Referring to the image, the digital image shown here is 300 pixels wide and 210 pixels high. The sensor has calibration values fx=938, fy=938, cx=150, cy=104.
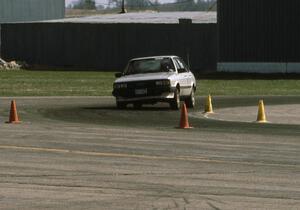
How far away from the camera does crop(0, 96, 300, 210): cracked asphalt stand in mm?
10242

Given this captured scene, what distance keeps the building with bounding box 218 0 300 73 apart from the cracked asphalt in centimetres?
3050

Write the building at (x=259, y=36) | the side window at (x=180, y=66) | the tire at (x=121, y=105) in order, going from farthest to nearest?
the building at (x=259, y=36) < the side window at (x=180, y=66) < the tire at (x=121, y=105)

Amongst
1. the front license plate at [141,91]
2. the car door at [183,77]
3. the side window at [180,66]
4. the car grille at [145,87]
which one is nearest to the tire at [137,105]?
the car grille at [145,87]

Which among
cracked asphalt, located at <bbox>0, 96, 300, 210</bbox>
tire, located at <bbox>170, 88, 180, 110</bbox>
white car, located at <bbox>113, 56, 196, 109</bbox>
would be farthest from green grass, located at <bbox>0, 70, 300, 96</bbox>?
cracked asphalt, located at <bbox>0, 96, 300, 210</bbox>

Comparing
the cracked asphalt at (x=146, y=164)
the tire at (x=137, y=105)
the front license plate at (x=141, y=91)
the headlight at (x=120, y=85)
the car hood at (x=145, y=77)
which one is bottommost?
the tire at (x=137, y=105)

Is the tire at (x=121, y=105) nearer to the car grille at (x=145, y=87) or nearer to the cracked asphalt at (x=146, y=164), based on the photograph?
the car grille at (x=145, y=87)

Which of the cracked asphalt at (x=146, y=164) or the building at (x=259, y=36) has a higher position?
the cracked asphalt at (x=146, y=164)

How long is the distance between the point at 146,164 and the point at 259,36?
4082 centimetres

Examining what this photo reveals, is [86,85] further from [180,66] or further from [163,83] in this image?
[163,83]

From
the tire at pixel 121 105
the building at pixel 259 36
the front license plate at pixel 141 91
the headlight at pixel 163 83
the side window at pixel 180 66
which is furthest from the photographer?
the building at pixel 259 36

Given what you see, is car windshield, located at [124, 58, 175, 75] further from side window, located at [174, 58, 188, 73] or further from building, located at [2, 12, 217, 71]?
building, located at [2, 12, 217, 71]

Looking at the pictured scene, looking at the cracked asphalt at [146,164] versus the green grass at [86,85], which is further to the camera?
the green grass at [86,85]

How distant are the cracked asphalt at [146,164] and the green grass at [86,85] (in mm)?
15357

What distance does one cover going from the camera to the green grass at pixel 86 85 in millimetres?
38531
